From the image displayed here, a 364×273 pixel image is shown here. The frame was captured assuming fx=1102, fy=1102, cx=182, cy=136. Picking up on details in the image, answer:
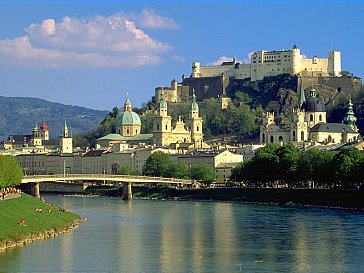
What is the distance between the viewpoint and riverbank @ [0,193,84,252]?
49875 millimetres

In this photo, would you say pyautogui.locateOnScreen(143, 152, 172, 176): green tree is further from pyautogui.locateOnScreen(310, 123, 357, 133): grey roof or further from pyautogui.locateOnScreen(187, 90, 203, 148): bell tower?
pyautogui.locateOnScreen(187, 90, 203, 148): bell tower

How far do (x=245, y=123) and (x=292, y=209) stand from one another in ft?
264

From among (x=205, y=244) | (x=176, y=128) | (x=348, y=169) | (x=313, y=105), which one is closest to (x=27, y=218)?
(x=205, y=244)

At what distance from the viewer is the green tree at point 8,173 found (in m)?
68.9

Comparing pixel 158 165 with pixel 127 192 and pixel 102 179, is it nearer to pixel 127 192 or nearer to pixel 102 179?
pixel 127 192

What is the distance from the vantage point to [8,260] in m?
44.4

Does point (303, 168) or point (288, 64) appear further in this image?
point (288, 64)

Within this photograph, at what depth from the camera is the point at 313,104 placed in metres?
144

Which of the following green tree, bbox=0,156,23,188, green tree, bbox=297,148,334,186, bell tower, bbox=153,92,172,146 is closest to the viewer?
green tree, bbox=0,156,23,188

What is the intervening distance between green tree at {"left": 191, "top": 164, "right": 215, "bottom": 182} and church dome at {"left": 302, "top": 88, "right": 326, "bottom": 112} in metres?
29.6

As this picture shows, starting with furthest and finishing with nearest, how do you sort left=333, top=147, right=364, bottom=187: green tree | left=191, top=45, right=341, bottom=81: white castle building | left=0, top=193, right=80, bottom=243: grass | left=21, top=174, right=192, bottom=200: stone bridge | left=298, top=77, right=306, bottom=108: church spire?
left=191, top=45, right=341, bottom=81: white castle building → left=298, top=77, right=306, bottom=108: church spire → left=21, top=174, right=192, bottom=200: stone bridge → left=333, top=147, right=364, bottom=187: green tree → left=0, top=193, right=80, bottom=243: grass

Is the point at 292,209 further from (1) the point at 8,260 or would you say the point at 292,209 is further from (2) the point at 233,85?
(2) the point at 233,85

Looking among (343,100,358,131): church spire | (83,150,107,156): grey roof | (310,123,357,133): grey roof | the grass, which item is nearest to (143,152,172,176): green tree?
(310,123,357,133): grey roof

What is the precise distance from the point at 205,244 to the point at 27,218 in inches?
378
